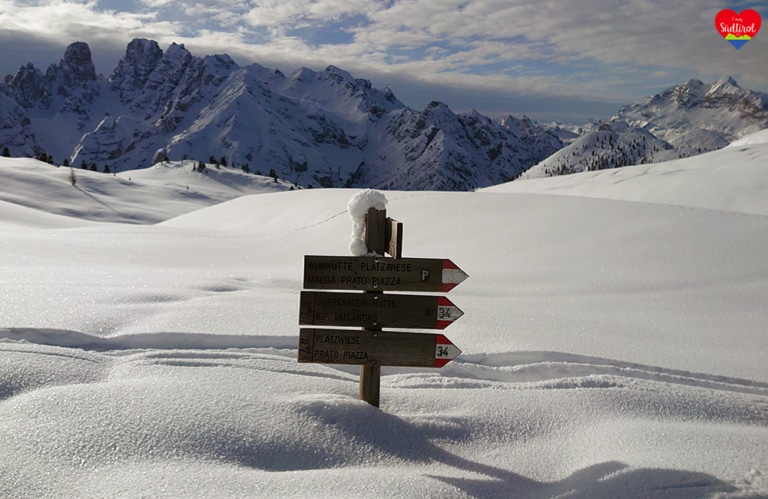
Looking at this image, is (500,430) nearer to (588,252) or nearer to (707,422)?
(707,422)

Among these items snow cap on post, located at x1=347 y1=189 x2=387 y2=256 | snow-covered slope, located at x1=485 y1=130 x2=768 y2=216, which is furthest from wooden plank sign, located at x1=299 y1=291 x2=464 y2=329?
snow-covered slope, located at x1=485 y1=130 x2=768 y2=216

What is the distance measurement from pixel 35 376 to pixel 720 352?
5.75 metres

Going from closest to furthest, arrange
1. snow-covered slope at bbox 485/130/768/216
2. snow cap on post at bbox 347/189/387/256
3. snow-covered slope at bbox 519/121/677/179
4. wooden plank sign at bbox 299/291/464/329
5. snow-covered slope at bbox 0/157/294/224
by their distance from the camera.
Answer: wooden plank sign at bbox 299/291/464/329 → snow cap on post at bbox 347/189/387/256 → snow-covered slope at bbox 485/130/768/216 → snow-covered slope at bbox 0/157/294/224 → snow-covered slope at bbox 519/121/677/179

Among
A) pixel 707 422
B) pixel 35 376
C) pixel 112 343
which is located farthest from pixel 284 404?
pixel 707 422

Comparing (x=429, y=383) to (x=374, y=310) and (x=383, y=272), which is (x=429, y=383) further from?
(x=383, y=272)

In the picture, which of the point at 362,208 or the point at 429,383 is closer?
the point at 362,208

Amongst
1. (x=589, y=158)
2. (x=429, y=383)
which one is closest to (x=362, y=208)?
(x=429, y=383)

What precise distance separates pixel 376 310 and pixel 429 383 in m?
1.11

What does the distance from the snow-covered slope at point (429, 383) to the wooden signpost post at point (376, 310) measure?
39 cm

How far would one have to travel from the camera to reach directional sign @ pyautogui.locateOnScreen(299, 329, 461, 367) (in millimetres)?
3586

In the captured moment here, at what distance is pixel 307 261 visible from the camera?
3.61m

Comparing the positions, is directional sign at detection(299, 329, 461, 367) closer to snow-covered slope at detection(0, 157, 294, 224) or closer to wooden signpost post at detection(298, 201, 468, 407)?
wooden signpost post at detection(298, 201, 468, 407)

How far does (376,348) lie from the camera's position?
11.8 feet

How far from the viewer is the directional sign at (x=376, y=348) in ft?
11.8
